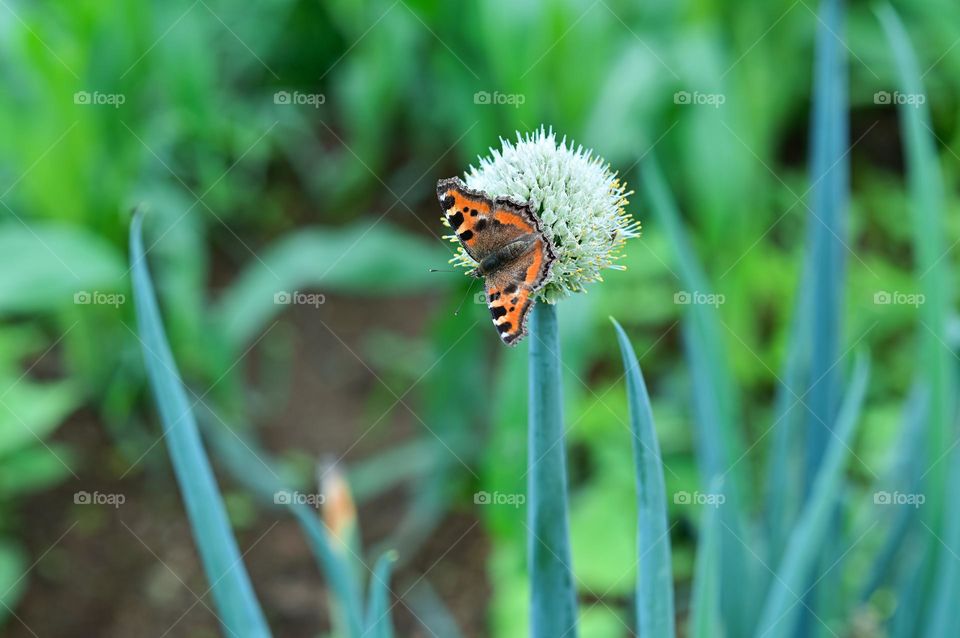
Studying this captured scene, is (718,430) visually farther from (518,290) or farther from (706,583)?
(518,290)

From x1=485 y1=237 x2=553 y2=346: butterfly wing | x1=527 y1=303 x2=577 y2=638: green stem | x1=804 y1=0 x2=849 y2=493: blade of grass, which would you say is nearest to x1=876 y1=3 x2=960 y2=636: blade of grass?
x1=804 y1=0 x2=849 y2=493: blade of grass

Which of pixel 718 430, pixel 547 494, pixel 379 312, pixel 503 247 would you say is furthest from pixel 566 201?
pixel 379 312

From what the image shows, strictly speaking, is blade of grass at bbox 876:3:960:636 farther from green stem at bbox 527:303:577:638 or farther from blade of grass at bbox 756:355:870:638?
green stem at bbox 527:303:577:638

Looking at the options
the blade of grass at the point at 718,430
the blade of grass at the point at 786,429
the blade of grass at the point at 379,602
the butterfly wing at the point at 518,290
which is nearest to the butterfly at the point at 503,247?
the butterfly wing at the point at 518,290

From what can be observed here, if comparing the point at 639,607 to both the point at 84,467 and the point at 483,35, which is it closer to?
the point at 483,35

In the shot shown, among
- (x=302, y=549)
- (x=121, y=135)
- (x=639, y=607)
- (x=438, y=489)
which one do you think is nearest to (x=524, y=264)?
(x=639, y=607)
